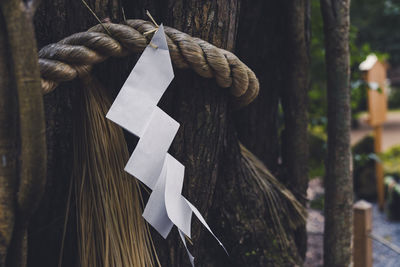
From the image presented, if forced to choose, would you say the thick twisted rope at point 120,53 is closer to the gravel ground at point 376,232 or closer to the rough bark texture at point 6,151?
the rough bark texture at point 6,151

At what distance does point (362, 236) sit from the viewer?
4.87 feet

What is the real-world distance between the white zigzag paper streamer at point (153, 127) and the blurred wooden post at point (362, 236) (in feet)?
3.33

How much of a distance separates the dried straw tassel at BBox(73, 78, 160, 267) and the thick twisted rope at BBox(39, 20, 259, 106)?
9cm

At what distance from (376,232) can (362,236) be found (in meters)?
2.18

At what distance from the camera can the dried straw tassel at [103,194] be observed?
29.0 inches

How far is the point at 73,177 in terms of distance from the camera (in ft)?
2.60

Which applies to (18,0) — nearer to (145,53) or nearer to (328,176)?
(145,53)

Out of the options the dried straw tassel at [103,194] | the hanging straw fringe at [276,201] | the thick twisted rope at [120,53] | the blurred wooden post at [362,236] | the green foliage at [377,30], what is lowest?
Result: the blurred wooden post at [362,236]

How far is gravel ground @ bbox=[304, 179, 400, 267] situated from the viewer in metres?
2.17

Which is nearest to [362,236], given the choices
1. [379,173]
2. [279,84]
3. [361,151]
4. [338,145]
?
[338,145]

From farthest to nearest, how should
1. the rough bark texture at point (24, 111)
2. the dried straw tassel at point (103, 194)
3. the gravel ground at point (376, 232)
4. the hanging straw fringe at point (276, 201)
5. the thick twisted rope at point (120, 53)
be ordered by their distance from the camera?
1. the gravel ground at point (376, 232)
2. the hanging straw fringe at point (276, 201)
3. the dried straw tassel at point (103, 194)
4. the thick twisted rope at point (120, 53)
5. the rough bark texture at point (24, 111)

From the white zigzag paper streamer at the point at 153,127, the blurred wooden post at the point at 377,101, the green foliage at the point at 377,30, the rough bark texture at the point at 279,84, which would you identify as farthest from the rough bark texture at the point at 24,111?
the green foliage at the point at 377,30

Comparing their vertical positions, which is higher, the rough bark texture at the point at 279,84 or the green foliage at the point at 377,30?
the green foliage at the point at 377,30

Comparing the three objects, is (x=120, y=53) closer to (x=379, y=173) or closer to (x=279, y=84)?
(x=279, y=84)
